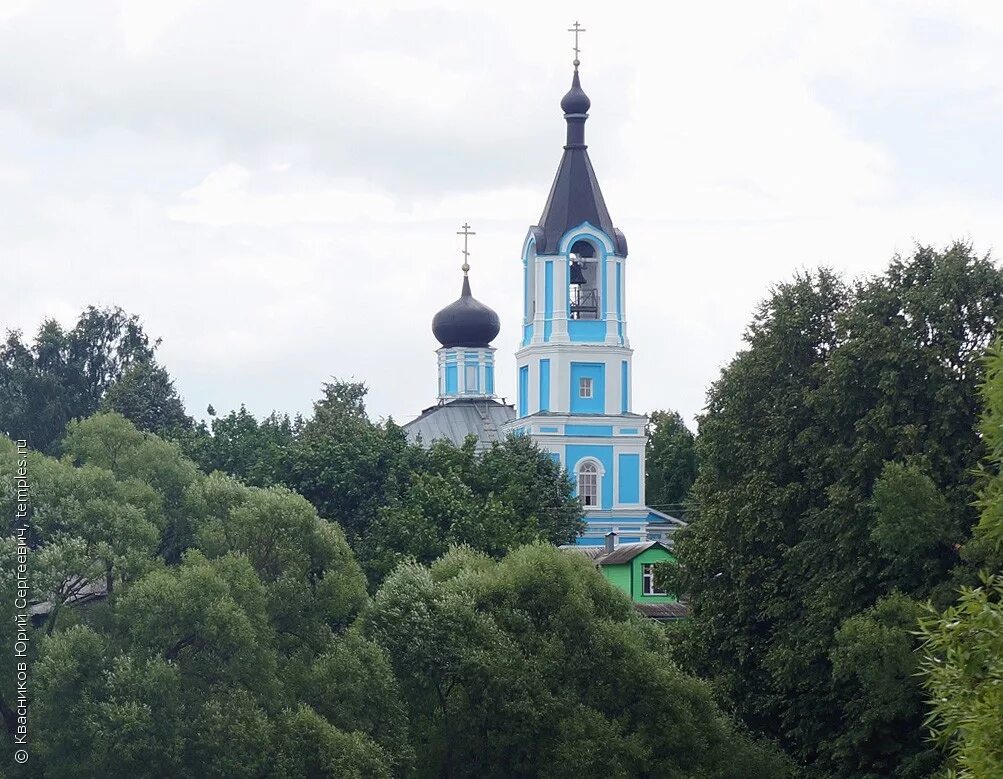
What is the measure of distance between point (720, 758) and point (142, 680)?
790cm

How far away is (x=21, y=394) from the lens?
63.8 metres

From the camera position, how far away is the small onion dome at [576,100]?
215 ft

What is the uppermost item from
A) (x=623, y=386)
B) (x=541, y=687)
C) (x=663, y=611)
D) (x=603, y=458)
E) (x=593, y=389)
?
(x=623, y=386)

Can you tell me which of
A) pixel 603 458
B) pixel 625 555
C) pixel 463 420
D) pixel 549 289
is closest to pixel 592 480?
pixel 603 458

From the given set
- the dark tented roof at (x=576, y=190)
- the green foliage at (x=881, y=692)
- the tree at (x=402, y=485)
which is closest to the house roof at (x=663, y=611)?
the tree at (x=402, y=485)

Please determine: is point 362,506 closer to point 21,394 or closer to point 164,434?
point 164,434

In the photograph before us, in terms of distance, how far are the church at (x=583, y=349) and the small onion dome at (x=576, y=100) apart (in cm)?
3

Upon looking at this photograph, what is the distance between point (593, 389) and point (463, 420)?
8361 millimetres

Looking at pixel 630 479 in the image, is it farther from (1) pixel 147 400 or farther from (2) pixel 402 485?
(2) pixel 402 485

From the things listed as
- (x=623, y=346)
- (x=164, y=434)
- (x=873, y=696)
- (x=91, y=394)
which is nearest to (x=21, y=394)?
(x=91, y=394)

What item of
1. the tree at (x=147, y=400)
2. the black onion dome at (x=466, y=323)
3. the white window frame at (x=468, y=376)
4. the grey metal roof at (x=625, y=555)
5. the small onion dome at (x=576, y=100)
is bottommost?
the grey metal roof at (x=625, y=555)

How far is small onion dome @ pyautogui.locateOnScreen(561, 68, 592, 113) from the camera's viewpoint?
6550 centimetres

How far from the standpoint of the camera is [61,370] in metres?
65.2

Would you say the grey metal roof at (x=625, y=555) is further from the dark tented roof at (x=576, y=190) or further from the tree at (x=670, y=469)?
the tree at (x=670, y=469)
